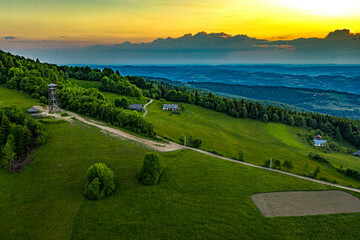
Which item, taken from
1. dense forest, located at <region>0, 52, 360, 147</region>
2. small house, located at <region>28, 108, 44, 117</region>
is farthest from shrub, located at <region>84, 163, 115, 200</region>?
small house, located at <region>28, 108, 44, 117</region>

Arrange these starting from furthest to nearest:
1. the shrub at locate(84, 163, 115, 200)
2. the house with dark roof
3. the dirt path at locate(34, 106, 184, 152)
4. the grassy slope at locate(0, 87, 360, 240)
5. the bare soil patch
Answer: the house with dark roof, the dirt path at locate(34, 106, 184, 152), the shrub at locate(84, 163, 115, 200), the bare soil patch, the grassy slope at locate(0, 87, 360, 240)

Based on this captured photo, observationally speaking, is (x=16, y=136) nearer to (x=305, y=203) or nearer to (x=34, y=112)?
(x=34, y=112)

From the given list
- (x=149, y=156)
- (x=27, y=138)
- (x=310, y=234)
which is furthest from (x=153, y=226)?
(x=27, y=138)

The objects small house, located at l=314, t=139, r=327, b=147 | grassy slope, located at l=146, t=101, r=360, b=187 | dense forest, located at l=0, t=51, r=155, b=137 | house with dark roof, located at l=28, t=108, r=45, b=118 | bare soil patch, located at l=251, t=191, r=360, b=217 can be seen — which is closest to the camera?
bare soil patch, located at l=251, t=191, r=360, b=217

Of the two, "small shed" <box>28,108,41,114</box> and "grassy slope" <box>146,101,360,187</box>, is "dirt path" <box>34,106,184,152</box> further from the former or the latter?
→ "grassy slope" <box>146,101,360,187</box>

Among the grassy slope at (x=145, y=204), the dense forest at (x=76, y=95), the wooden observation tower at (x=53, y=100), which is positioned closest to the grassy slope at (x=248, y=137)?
the dense forest at (x=76, y=95)

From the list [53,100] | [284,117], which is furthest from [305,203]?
[284,117]

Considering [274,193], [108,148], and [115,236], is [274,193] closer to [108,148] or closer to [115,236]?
[115,236]
